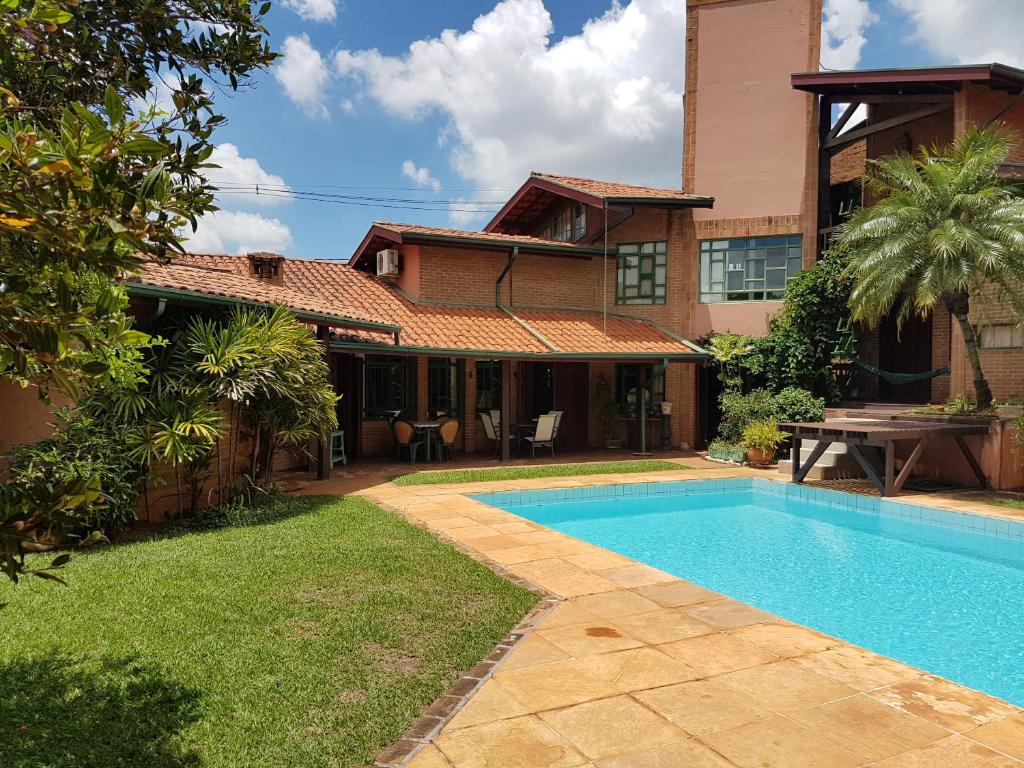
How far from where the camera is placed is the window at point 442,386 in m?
16.9

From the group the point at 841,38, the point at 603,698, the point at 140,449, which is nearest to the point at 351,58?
the point at 841,38

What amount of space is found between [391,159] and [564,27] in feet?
49.0

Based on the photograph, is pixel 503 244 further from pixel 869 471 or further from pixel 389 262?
pixel 869 471

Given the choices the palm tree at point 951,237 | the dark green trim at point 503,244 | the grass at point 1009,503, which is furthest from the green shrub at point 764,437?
the dark green trim at point 503,244

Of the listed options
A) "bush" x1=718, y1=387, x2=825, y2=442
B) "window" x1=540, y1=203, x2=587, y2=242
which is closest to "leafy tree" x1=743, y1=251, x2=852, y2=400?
"bush" x1=718, y1=387, x2=825, y2=442

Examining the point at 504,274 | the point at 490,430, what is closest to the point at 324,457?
the point at 490,430

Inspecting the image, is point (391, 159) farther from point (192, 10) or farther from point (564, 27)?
point (192, 10)

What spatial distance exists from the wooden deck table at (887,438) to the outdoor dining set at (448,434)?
5.48 meters

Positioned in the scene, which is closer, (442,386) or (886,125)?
(886,125)

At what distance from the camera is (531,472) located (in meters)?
13.7

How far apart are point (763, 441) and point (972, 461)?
395cm

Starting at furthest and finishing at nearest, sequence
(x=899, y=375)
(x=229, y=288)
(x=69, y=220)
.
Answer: (x=899, y=375), (x=229, y=288), (x=69, y=220)

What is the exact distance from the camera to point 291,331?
371 inches

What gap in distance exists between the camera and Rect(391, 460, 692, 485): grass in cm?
1260
